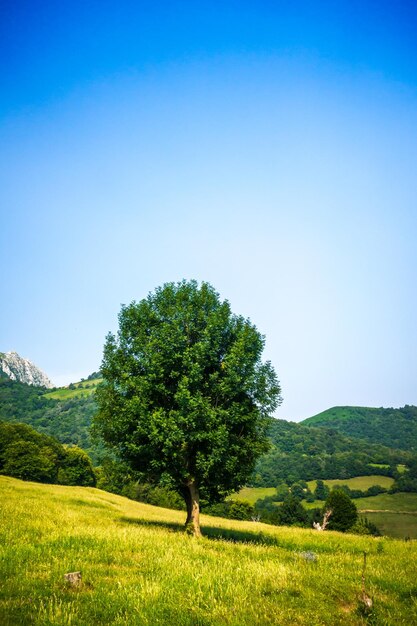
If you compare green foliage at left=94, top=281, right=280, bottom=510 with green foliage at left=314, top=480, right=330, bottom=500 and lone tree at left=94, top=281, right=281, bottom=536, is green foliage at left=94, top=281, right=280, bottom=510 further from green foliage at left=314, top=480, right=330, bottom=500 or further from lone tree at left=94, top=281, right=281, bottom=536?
green foliage at left=314, top=480, right=330, bottom=500

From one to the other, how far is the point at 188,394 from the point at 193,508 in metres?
7.44

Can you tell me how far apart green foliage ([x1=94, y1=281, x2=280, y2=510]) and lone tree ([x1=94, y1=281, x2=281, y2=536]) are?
0.06 metres

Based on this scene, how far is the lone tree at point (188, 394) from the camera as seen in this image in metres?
18.2

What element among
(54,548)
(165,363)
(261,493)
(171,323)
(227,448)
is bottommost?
(261,493)

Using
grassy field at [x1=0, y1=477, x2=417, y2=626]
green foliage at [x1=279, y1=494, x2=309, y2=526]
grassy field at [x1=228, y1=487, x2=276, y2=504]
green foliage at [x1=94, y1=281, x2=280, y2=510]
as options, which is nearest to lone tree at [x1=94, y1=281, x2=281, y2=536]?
green foliage at [x1=94, y1=281, x2=280, y2=510]

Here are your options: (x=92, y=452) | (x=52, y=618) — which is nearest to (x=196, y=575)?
(x=52, y=618)

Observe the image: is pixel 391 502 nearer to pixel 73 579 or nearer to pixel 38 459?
pixel 38 459

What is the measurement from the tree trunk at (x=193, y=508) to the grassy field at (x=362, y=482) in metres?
174

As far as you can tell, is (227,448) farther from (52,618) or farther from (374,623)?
(52,618)

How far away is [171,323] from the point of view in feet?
68.3

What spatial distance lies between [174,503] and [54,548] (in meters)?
94.2

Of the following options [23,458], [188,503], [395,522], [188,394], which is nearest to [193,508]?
[188,503]

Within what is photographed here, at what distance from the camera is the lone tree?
18.2m

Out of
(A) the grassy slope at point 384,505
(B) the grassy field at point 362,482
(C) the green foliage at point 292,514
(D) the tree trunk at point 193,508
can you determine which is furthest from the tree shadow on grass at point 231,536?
(B) the grassy field at point 362,482
